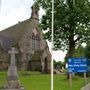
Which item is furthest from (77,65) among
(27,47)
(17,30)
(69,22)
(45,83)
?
(17,30)

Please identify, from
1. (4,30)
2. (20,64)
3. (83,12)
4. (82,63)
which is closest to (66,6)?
(83,12)

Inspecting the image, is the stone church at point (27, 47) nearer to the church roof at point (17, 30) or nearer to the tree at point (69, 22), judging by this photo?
the church roof at point (17, 30)

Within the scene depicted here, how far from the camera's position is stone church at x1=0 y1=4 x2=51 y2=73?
237 feet

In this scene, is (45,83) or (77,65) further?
(45,83)

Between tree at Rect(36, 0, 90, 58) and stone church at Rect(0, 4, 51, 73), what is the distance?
27417 mm

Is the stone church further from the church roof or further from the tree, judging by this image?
the tree

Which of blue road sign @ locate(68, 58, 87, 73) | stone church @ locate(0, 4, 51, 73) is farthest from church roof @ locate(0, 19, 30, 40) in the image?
blue road sign @ locate(68, 58, 87, 73)

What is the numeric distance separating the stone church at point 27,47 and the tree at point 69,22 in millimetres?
27417

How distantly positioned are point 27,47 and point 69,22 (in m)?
32.9

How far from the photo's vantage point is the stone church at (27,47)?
7231cm

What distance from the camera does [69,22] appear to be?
42938 millimetres

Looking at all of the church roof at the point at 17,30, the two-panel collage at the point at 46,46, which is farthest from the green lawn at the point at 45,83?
the church roof at the point at 17,30

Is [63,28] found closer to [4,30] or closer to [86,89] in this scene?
[86,89]

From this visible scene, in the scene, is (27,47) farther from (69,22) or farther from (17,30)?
(69,22)
